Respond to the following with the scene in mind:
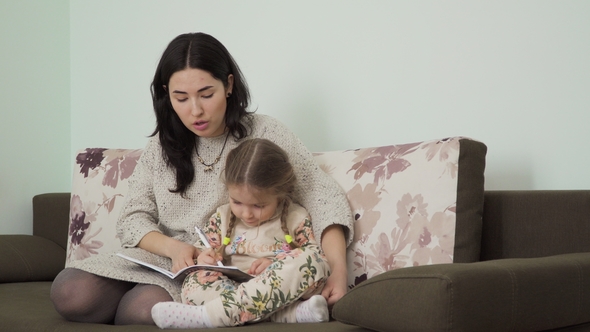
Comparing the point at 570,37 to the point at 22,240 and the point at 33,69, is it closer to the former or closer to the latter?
the point at 22,240

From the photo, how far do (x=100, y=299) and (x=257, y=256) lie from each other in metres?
0.38

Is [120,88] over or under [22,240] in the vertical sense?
over

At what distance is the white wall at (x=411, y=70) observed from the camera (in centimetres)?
178

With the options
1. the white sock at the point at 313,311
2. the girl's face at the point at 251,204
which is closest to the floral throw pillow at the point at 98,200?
the girl's face at the point at 251,204

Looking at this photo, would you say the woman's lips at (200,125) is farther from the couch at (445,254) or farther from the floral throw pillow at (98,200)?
the floral throw pillow at (98,200)

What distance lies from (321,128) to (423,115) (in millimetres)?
414

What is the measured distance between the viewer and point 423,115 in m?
2.05

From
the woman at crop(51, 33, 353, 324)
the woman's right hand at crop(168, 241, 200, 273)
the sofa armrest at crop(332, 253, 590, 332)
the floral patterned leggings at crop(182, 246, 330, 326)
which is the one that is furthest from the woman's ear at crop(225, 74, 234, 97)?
the sofa armrest at crop(332, 253, 590, 332)

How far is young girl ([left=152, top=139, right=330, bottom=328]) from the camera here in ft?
4.84

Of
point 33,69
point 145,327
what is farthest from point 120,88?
point 145,327

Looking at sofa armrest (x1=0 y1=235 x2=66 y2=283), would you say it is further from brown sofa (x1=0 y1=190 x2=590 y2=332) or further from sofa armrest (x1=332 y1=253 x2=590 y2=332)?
sofa armrest (x1=332 y1=253 x2=590 y2=332)

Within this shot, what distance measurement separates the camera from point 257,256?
172cm

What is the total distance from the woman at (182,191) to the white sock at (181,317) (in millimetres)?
125

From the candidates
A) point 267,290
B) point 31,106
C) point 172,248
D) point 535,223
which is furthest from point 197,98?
point 31,106
